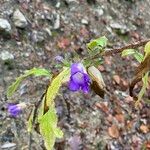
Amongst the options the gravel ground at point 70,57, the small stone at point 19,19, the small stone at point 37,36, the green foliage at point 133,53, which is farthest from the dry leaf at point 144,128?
the green foliage at point 133,53

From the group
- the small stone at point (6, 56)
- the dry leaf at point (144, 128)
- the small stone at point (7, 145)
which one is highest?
the small stone at point (6, 56)

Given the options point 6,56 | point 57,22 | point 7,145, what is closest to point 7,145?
point 7,145

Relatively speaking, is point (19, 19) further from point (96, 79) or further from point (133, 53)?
point (96, 79)

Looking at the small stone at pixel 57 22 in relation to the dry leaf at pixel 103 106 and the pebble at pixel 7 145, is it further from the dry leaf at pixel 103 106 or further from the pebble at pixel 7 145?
the pebble at pixel 7 145

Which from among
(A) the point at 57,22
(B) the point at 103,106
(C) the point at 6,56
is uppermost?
(A) the point at 57,22

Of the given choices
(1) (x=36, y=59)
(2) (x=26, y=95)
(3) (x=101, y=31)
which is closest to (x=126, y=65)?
(3) (x=101, y=31)

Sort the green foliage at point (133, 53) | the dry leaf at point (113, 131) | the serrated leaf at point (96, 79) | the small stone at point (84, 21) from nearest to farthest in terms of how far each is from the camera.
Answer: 1. the serrated leaf at point (96, 79)
2. the green foliage at point (133, 53)
3. the dry leaf at point (113, 131)
4. the small stone at point (84, 21)

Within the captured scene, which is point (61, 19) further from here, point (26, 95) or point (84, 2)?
point (26, 95)
